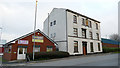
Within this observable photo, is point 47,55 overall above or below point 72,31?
below

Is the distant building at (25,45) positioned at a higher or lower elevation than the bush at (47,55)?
higher

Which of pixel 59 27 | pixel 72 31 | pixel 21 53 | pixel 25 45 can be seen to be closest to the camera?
pixel 21 53

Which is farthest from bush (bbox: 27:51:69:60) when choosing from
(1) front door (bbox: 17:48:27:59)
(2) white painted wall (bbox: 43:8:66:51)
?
(2) white painted wall (bbox: 43:8:66:51)

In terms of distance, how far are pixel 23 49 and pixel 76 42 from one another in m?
11.6

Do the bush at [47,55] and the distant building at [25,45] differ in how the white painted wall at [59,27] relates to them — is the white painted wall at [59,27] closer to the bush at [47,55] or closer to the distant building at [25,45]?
the distant building at [25,45]

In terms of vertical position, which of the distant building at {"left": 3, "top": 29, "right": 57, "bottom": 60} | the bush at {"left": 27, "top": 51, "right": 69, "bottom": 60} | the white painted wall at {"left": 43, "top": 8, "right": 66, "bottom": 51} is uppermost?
the white painted wall at {"left": 43, "top": 8, "right": 66, "bottom": 51}

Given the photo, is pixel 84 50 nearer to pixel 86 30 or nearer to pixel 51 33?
pixel 86 30

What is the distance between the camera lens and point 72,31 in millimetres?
23156

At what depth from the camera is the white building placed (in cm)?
2238

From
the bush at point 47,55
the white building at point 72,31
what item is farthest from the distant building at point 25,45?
the white building at point 72,31

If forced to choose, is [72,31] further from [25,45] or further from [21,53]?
[21,53]

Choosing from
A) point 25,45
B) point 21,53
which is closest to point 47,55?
point 25,45

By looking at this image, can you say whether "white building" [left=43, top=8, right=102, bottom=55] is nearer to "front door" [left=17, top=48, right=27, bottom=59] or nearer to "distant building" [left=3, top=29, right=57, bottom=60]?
"distant building" [left=3, top=29, right=57, bottom=60]

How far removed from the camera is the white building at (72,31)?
22.4m
